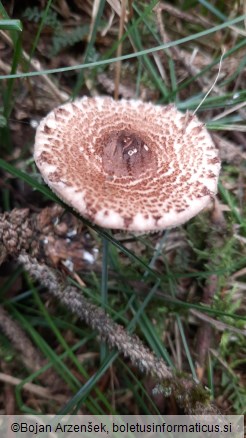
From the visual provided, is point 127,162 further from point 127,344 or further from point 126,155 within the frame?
point 127,344

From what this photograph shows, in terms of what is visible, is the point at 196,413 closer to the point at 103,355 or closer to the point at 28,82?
the point at 103,355

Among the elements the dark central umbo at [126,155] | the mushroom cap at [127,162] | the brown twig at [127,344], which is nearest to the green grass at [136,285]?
the brown twig at [127,344]

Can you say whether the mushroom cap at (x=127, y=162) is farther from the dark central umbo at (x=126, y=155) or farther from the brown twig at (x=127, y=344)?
the brown twig at (x=127, y=344)

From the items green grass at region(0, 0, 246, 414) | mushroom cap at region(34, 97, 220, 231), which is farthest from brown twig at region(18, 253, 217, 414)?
mushroom cap at region(34, 97, 220, 231)

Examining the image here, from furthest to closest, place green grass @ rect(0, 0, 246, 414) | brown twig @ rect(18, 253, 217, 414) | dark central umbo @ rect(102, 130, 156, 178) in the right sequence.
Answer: green grass @ rect(0, 0, 246, 414) → dark central umbo @ rect(102, 130, 156, 178) → brown twig @ rect(18, 253, 217, 414)

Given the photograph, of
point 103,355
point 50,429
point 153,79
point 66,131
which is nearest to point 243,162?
point 153,79

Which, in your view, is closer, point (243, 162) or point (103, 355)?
point (103, 355)

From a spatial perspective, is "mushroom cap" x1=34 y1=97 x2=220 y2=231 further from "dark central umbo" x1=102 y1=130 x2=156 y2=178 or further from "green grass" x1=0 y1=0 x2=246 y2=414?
"green grass" x1=0 y1=0 x2=246 y2=414

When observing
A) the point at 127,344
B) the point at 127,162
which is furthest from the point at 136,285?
the point at 127,162
